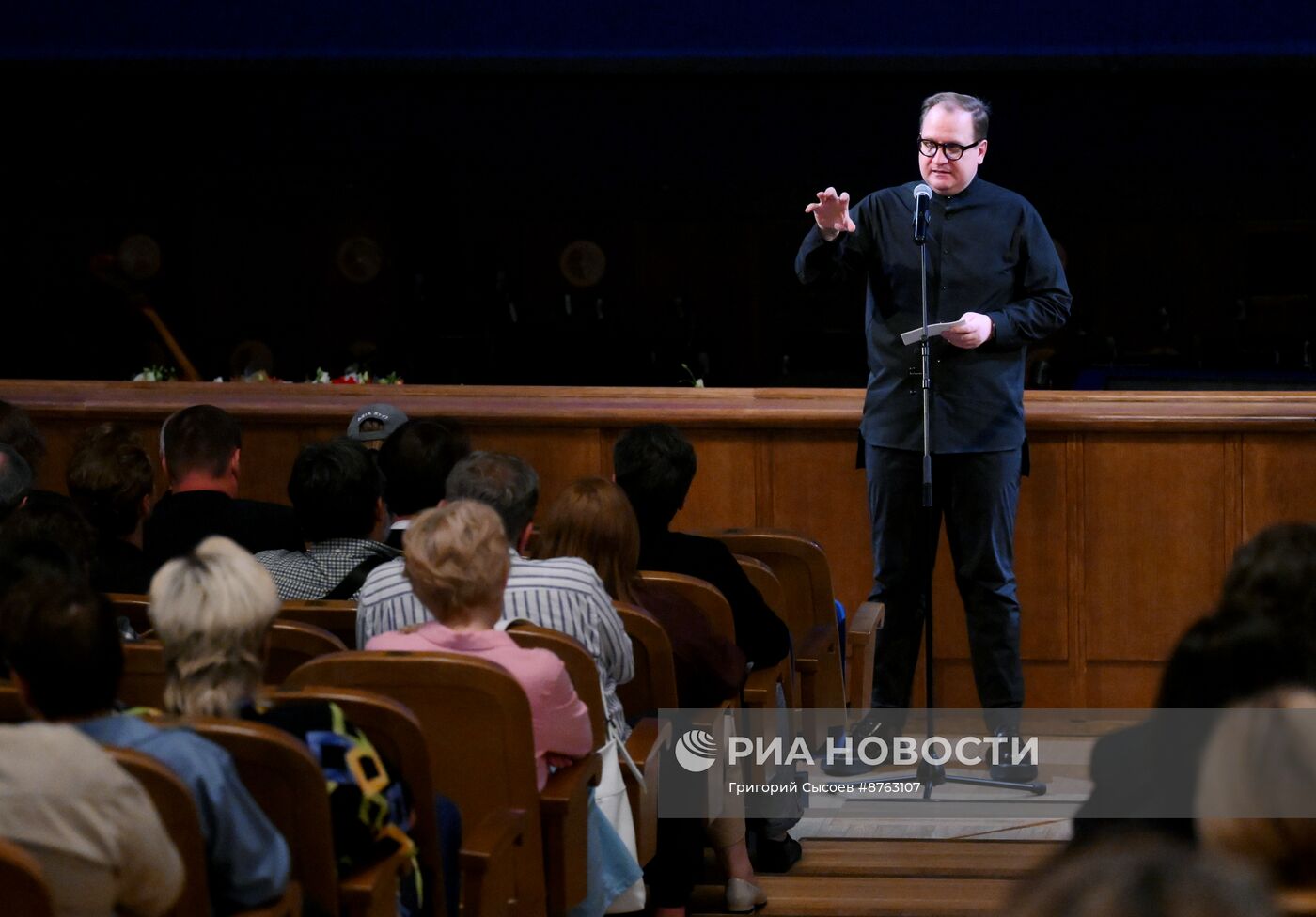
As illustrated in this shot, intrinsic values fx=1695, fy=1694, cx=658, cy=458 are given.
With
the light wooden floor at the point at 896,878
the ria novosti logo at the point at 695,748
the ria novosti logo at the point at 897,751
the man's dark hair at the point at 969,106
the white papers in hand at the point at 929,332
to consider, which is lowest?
the light wooden floor at the point at 896,878

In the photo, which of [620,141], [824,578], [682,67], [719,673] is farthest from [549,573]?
[620,141]

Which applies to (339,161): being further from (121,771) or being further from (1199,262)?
(121,771)

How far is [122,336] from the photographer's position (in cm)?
1134

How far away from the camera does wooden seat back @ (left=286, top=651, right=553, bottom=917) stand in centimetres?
244

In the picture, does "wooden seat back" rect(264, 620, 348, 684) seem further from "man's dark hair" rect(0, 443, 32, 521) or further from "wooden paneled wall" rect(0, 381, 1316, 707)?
"wooden paneled wall" rect(0, 381, 1316, 707)

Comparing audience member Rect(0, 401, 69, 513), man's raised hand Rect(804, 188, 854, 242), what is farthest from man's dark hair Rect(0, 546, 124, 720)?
man's raised hand Rect(804, 188, 854, 242)

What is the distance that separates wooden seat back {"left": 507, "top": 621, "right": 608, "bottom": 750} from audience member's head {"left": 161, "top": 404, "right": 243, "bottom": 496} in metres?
1.38

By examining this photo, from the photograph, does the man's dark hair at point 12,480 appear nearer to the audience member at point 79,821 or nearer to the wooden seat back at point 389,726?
the wooden seat back at point 389,726

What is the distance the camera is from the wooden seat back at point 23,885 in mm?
1612

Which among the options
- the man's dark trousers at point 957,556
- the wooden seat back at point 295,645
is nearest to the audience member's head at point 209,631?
the wooden seat back at point 295,645

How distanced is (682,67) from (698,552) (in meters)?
5.31

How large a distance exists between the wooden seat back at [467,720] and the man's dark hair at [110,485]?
1.27 metres

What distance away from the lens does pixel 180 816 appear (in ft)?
6.12

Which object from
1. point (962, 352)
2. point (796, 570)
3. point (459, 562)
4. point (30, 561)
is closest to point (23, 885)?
point (30, 561)
